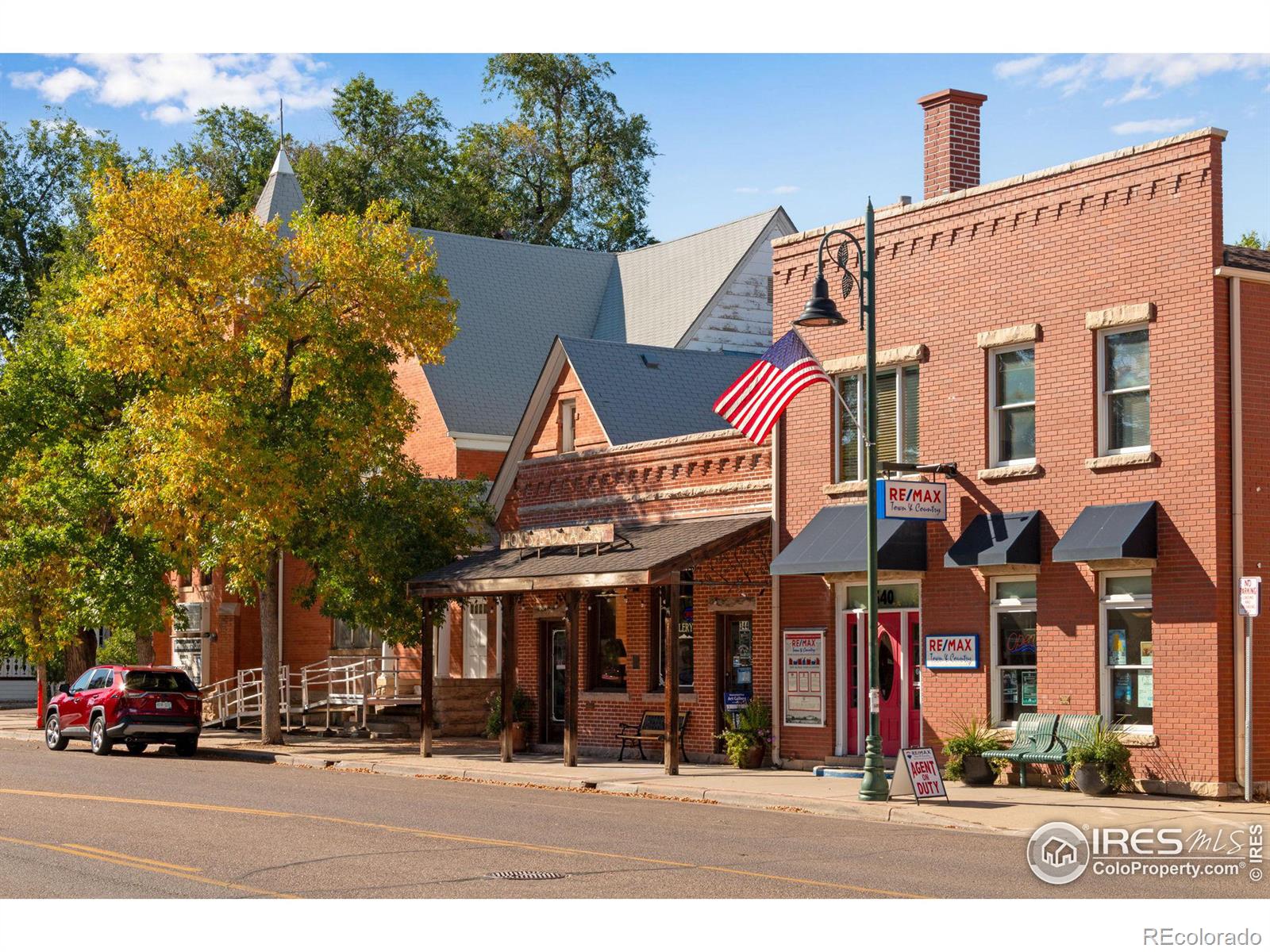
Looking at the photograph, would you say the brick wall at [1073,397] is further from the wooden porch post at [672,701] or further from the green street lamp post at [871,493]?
the green street lamp post at [871,493]

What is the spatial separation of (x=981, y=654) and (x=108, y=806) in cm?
1199

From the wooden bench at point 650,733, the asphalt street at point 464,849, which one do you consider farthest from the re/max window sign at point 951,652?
the wooden bench at point 650,733

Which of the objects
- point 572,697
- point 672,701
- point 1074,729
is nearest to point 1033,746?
point 1074,729

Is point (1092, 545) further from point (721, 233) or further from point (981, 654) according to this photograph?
point (721, 233)

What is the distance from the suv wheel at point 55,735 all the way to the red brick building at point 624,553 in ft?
29.1

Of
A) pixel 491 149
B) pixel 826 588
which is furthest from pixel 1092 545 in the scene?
pixel 491 149

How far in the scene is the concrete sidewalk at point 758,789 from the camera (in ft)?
59.0

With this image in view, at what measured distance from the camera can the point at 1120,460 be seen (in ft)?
69.3

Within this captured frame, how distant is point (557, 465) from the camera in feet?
104

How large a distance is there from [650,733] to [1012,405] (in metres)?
8.84

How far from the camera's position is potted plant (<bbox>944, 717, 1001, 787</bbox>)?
71.6 feet

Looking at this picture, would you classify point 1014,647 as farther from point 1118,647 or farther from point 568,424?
point 568,424

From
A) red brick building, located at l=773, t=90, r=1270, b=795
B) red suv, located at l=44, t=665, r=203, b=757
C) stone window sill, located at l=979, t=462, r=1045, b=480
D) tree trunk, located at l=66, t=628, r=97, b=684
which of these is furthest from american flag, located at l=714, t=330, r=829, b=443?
tree trunk, located at l=66, t=628, r=97, b=684

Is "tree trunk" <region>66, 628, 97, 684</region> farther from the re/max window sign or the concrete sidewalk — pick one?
the re/max window sign
